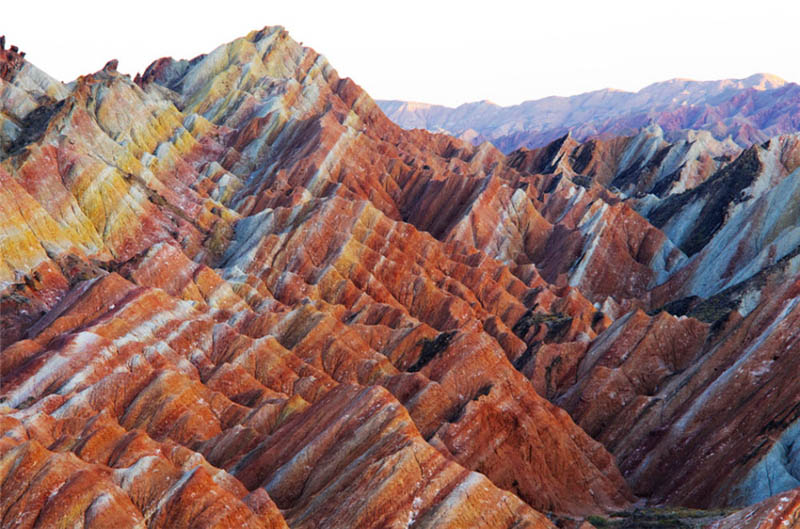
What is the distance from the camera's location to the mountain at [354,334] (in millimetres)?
52850

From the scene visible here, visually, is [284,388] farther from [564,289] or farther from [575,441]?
[564,289]

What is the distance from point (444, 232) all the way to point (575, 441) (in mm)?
89034

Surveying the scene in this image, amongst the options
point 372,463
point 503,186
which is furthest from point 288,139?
point 372,463

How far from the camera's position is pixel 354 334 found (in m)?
93.8

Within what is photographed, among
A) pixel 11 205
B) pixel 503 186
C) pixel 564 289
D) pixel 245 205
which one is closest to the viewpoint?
pixel 11 205

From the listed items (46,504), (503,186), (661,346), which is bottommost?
(46,504)

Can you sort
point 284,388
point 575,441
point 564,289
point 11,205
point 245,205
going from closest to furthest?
point 575,441 → point 284,388 → point 11,205 → point 564,289 → point 245,205

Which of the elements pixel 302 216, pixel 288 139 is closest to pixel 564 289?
pixel 302 216

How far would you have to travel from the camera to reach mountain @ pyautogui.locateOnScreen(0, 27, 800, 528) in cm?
5285

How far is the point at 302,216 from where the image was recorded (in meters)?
132

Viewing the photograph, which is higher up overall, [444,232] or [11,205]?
[444,232]

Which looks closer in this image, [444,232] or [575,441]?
[575,441]

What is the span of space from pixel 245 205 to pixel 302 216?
21819mm

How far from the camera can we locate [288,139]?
583 ft
